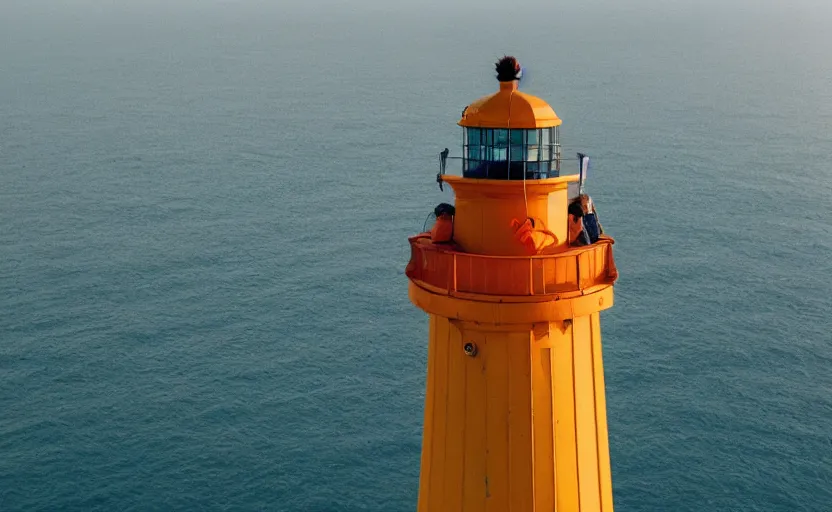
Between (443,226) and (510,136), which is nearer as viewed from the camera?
(510,136)

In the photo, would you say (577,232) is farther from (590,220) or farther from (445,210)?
(445,210)

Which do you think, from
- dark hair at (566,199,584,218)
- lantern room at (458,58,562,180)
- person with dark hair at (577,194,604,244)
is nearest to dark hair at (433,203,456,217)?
lantern room at (458,58,562,180)

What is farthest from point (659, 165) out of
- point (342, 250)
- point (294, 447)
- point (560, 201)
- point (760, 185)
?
point (560, 201)

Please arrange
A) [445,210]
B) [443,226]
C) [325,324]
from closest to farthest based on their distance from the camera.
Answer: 1. [443,226]
2. [445,210]
3. [325,324]

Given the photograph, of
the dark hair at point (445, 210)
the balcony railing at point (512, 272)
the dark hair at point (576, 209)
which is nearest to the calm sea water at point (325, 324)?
the dark hair at point (576, 209)

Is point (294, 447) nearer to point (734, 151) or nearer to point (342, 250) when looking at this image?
point (342, 250)

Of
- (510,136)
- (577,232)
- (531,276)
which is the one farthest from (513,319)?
(510,136)

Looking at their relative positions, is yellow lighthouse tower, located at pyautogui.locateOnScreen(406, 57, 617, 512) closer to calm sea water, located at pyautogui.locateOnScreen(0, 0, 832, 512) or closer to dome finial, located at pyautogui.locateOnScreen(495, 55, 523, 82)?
dome finial, located at pyautogui.locateOnScreen(495, 55, 523, 82)
